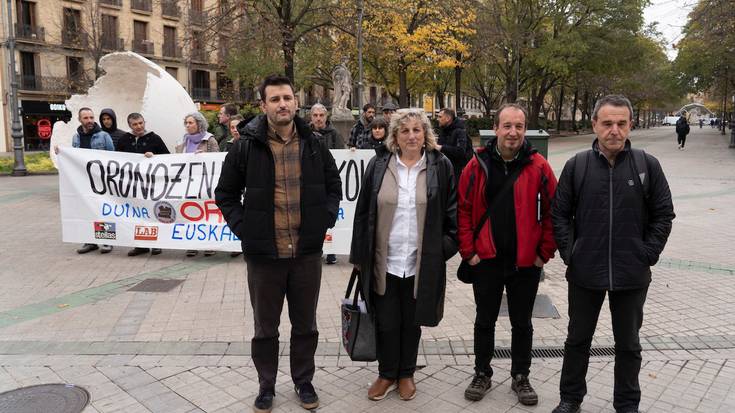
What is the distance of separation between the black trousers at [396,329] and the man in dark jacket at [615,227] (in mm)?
1000

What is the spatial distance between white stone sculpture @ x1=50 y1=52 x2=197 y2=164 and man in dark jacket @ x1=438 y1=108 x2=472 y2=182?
5766mm

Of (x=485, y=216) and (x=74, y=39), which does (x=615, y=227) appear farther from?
(x=74, y=39)

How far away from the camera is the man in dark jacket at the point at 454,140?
300 inches

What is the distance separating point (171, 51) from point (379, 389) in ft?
151

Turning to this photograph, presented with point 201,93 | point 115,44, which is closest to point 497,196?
point 115,44

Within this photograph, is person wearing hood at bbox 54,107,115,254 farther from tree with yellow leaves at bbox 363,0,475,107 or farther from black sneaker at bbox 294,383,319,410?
tree with yellow leaves at bbox 363,0,475,107

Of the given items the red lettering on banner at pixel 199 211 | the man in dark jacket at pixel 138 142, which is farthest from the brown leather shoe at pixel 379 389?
the man in dark jacket at pixel 138 142

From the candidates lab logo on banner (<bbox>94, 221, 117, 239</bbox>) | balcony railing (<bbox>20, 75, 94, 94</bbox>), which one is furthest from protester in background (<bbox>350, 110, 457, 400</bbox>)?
balcony railing (<bbox>20, 75, 94, 94</bbox>)

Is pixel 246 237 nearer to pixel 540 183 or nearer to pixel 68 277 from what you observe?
pixel 540 183

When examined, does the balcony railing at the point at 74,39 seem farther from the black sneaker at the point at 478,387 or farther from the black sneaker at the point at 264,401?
the black sneaker at the point at 478,387

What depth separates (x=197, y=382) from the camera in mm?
3984

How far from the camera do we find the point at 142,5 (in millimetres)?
42469

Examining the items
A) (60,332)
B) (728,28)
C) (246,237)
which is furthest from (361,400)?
(728,28)

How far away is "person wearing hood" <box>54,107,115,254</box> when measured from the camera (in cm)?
790
